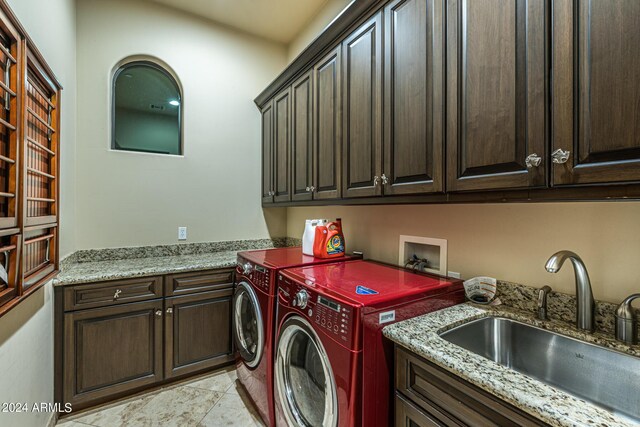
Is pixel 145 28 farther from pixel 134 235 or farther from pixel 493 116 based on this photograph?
pixel 493 116

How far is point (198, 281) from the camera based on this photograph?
2186 mm

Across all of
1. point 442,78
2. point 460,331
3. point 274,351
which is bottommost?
point 274,351

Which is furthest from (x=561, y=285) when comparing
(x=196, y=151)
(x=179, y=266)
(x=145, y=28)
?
(x=145, y=28)

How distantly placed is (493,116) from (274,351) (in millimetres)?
1492

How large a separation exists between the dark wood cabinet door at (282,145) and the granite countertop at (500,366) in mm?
1589

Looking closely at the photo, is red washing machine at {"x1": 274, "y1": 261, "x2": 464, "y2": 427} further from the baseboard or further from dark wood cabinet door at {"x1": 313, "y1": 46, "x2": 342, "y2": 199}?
the baseboard

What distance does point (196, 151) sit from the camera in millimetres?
2686

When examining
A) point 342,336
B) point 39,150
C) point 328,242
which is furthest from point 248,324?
point 39,150

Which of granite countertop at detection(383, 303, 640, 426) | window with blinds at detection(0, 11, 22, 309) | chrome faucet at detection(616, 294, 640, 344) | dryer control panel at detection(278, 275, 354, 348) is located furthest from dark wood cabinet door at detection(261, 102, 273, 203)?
chrome faucet at detection(616, 294, 640, 344)

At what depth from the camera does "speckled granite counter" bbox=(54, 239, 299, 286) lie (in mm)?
1911

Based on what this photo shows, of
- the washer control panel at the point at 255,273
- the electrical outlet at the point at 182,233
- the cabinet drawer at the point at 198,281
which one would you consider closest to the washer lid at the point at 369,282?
the washer control panel at the point at 255,273

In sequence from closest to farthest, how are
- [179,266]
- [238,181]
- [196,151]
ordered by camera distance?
[179,266], [196,151], [238,181]

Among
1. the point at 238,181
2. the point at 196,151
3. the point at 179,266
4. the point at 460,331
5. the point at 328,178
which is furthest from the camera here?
the point at 238,181

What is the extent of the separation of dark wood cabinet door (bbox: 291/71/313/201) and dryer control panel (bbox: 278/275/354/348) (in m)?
0.87
